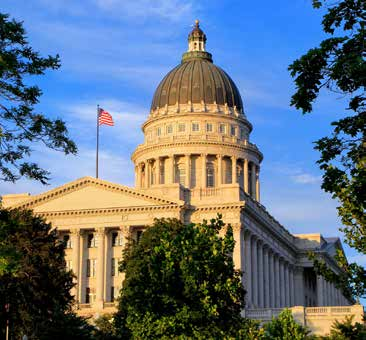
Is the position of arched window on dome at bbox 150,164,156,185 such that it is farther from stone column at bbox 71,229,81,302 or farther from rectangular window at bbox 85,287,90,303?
rectangular window at bbox 85,287,90,303

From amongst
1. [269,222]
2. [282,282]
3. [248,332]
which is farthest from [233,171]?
[248,332]

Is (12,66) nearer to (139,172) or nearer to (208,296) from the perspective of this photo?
(208,296)

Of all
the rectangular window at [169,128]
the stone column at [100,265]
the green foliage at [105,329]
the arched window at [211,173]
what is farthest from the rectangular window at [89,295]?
the rectangular window at [169,128]

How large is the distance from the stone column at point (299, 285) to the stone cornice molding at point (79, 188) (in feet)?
133

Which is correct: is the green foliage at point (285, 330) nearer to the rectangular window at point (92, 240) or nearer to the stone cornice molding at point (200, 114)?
the rectangular window at point (92, 240)

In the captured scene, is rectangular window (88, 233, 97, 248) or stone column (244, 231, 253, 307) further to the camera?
rectangular window (88, 233, 97, 248)

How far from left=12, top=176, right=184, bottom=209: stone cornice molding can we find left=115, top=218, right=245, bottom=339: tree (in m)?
47.3

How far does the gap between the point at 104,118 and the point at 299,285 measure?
43.2 metres

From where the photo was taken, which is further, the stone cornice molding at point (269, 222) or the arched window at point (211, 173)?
the arched window at point (211, 173)

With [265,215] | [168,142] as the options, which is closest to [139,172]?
[168,142]

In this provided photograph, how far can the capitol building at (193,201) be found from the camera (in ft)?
332

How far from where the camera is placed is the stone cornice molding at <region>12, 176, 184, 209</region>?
101 m

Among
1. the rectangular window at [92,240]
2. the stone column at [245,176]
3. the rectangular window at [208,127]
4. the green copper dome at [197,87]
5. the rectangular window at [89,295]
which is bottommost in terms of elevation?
the rectangular window at [89,295]

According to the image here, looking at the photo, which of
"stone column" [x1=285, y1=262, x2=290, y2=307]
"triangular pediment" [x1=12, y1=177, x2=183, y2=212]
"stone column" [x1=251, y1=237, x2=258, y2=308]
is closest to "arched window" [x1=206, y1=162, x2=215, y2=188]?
"stone column" [x1=285, y1=262, x2=290, y2=307]
